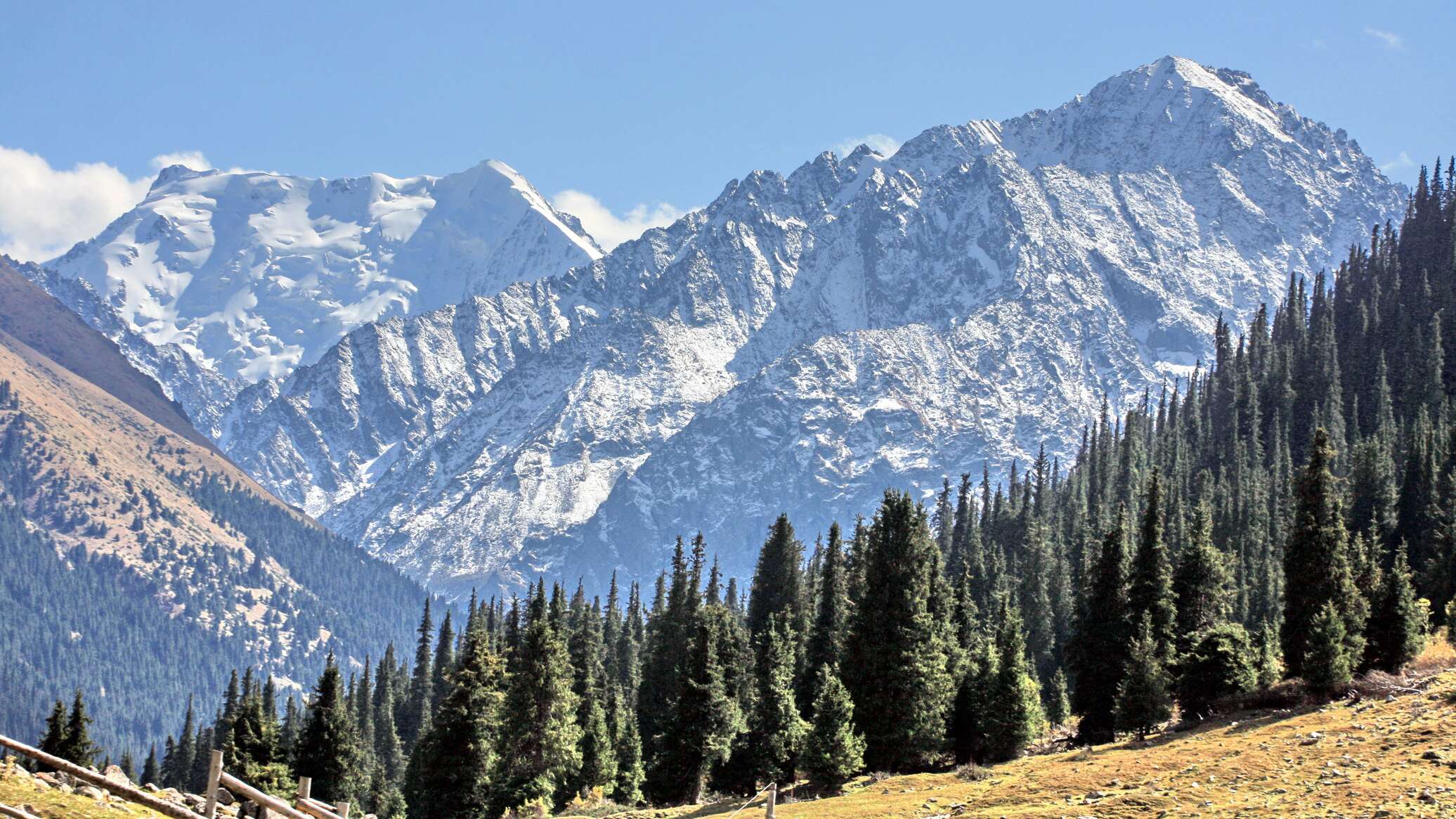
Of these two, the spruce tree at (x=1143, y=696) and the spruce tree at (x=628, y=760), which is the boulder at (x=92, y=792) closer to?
the spruce tree at (x=1143, y=696)

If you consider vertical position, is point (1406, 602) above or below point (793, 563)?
below

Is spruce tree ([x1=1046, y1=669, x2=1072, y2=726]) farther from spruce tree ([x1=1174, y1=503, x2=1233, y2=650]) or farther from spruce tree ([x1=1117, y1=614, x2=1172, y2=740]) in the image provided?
spruce tree ([x1=1117, y1=614, x2=1172, y2=740])

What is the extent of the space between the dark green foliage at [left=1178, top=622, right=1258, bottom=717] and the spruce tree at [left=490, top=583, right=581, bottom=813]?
3973 centimetres

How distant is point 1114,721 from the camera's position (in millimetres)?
89125

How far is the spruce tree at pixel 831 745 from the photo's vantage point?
3184 inches

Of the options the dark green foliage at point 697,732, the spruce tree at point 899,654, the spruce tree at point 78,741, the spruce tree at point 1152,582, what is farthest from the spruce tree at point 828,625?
the spruce tree at point 78,741

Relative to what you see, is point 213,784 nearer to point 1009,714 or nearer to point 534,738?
point 1009,714

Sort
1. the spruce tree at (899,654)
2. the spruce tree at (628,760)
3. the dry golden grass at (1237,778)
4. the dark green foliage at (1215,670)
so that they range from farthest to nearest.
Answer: the spruce tree at (628,760)
the spruce tree at (899,654)
the dark green foliage at (1215,670)
the dry golden grass at (1237,778)

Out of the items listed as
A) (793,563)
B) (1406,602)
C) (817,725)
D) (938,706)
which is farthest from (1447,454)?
(817,725)

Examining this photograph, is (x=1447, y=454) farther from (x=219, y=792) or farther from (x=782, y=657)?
(x=219, y=792)

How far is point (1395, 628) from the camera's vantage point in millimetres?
86375

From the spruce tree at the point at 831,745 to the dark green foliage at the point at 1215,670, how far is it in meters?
19.5

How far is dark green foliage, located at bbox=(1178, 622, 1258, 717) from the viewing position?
276ft

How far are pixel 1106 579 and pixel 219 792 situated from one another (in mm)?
68798
